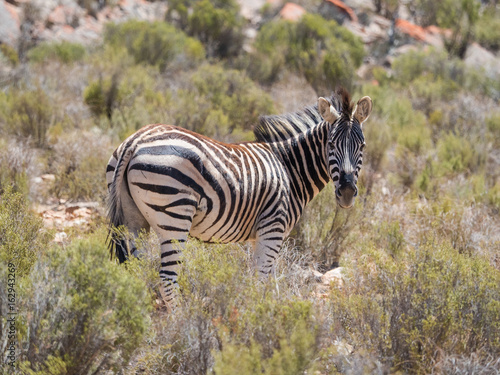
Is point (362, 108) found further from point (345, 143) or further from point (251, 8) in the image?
point (251, 8)

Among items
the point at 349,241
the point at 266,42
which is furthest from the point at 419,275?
the point at 266,42

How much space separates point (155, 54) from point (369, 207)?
10664 mm

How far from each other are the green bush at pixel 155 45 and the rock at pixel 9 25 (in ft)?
10.4

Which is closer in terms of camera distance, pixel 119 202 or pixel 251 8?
pixel 119 202

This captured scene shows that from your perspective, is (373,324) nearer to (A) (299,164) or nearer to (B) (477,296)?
(B) (477,296)

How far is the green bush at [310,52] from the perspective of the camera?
1526 cm

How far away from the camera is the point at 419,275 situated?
3809mm

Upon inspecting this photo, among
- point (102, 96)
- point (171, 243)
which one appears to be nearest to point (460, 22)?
point (102, 96)

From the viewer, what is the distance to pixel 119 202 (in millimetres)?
4160

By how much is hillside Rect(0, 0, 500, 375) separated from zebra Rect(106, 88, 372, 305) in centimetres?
24

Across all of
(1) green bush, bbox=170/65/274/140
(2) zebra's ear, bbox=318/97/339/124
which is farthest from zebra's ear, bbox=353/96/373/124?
(1) green bush, bbox=170/65/274/140

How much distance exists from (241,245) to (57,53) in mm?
12799

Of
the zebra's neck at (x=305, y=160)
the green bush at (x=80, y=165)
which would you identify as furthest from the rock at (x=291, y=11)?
the zebra's neck at (x=305, y=160)

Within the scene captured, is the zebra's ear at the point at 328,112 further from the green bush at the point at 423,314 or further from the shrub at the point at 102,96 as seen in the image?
the shrub at the point at 102,96
